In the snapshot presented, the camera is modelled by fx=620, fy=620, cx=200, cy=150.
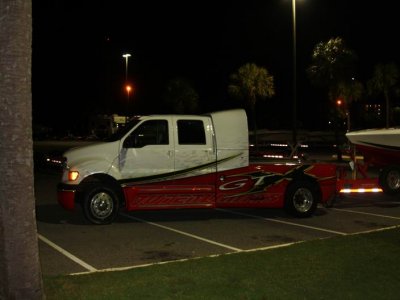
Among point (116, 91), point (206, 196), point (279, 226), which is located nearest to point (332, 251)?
point (279, 226)

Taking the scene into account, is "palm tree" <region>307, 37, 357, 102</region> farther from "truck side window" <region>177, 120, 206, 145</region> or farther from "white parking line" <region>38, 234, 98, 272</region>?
"white parking line" <region>38, 234, 98, 272</region>

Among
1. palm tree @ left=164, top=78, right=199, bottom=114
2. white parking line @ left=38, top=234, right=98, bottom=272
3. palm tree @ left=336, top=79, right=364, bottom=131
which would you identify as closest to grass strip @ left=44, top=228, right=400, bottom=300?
white parking line @ left=38, top=234, right=98, bottom=272

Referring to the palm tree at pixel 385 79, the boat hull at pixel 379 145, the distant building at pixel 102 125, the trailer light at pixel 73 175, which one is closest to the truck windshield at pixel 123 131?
the trailer light at pixel 73 175

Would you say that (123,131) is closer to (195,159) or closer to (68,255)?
(195,159)

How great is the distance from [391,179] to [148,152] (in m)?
7.35

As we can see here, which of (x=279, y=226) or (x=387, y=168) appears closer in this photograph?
(x=279, y=226)

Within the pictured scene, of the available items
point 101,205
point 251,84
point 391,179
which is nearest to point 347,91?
point 251,84

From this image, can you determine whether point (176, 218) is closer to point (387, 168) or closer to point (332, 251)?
point (332, 251)

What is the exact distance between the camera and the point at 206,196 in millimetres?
12117

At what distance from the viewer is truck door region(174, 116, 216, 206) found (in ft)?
39.3

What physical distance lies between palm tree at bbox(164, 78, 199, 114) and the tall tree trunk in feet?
152

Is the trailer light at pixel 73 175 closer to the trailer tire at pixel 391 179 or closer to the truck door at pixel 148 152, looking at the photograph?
the truck door at pixel 148 152

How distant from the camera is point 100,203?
11758 millimetres

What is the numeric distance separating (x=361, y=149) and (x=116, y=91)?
6713 centimetres
